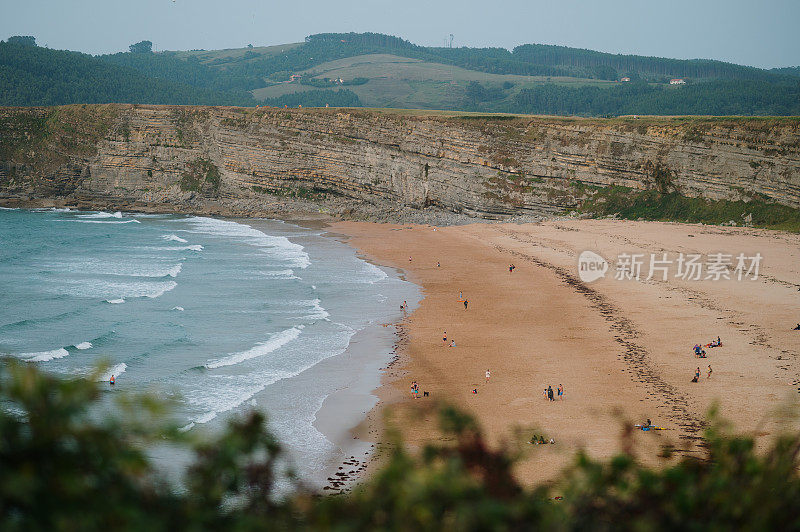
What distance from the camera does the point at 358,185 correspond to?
237ft

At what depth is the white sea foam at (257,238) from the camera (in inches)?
1966

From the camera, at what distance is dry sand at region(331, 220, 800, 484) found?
20188 millimetres

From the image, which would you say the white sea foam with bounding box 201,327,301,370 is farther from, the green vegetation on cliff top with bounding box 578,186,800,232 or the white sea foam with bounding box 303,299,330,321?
the green vegetation on cliff top with bounding box 578,186,800,232

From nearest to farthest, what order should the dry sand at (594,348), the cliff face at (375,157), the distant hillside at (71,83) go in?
the dry sand at (594,348)
the cliff face at (375,157)
the distant hillside at (71,83)

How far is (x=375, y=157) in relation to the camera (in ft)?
233

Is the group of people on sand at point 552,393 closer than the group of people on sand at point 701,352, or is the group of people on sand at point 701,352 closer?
the group of people on sand at point 552,393

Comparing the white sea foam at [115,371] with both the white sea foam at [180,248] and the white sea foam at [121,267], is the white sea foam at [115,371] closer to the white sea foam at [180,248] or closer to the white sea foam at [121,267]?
the white sea foam at [121,267]

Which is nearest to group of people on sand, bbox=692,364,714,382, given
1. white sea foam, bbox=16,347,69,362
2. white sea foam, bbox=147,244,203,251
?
white sea foam, bbox=16,347,69,362

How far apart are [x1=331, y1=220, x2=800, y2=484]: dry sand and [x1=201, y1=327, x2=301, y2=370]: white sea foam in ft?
18.0

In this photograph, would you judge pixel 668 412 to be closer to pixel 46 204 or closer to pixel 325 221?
pixel 325 221

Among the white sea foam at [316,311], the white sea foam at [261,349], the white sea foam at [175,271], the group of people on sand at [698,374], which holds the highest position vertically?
the group of people on sand at [698,374]

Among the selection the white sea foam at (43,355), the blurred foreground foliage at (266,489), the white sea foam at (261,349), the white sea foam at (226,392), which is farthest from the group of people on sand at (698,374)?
the white sea foam at (43,355)

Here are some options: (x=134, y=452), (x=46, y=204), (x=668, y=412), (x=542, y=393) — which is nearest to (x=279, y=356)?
(x=542, y=393)

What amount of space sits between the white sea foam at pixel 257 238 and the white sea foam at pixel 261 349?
634 inches
